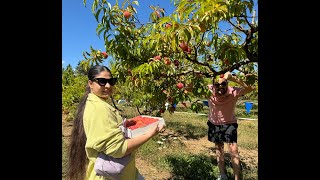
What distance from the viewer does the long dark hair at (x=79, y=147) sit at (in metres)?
1.68

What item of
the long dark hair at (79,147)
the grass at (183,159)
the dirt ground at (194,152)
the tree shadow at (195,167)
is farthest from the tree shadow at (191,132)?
the long dark hair at (79,147)

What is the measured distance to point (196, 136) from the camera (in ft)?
25.3

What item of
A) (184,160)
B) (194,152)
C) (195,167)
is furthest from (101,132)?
(194,152)

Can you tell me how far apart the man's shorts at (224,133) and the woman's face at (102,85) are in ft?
7.76

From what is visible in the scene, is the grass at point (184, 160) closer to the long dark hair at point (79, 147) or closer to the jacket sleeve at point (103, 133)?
the long dark hair at point (79, 147)

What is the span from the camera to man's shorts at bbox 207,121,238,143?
144 inches

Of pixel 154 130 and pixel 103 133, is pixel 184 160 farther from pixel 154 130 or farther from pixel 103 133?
pixel 103 133

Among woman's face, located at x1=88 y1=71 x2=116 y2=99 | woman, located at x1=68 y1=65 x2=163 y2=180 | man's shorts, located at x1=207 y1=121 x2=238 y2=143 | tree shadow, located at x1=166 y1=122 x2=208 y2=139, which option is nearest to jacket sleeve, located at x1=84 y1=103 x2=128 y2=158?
woman, located at x1=68 y1=65 x2=163 y2=180

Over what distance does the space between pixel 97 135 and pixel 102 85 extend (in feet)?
1.12

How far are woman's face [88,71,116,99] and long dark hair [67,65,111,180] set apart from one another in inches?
1.1

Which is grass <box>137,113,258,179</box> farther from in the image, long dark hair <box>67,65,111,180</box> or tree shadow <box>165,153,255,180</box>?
long dark hair <box>67,65,111,180</box>
